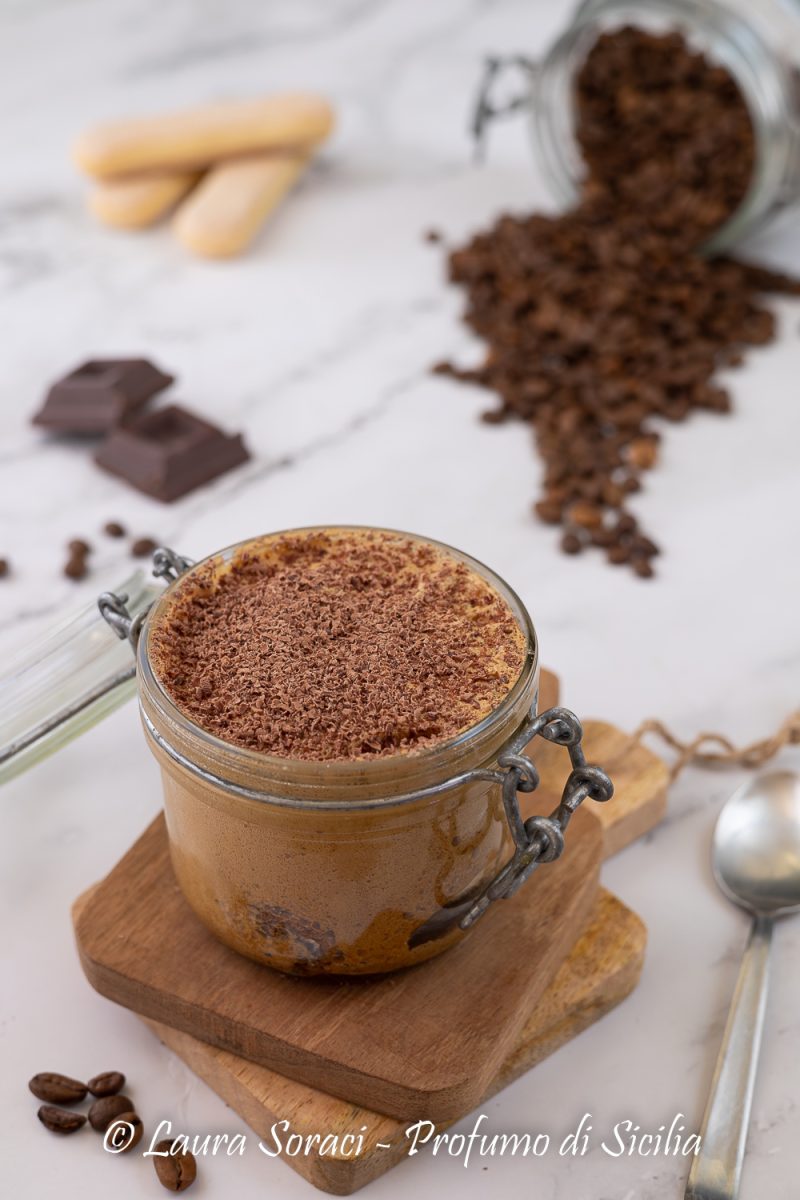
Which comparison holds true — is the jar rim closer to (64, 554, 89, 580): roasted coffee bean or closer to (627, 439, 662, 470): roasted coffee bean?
(64, 554, 89, 580): roasted coffee bean

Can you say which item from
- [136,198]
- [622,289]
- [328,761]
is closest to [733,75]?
[622,289]

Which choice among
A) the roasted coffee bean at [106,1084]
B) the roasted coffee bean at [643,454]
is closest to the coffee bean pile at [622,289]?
the roasted coffee bean at [643,454]

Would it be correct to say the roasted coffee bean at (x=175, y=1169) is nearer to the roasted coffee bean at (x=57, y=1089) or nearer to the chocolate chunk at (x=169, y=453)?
the roasted coffee bean at (x=57, y=1089)

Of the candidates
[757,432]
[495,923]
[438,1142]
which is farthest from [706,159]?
[438,1142]

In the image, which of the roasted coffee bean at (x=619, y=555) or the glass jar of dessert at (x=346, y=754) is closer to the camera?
the glass jar of dessert at (x=346, y=754)

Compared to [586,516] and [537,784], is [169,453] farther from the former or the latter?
[537,784]

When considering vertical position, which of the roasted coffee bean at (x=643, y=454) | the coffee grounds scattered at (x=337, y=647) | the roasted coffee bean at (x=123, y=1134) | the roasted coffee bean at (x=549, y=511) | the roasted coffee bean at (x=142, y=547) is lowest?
the roasted coffee bean at (x=123, y=1134)
